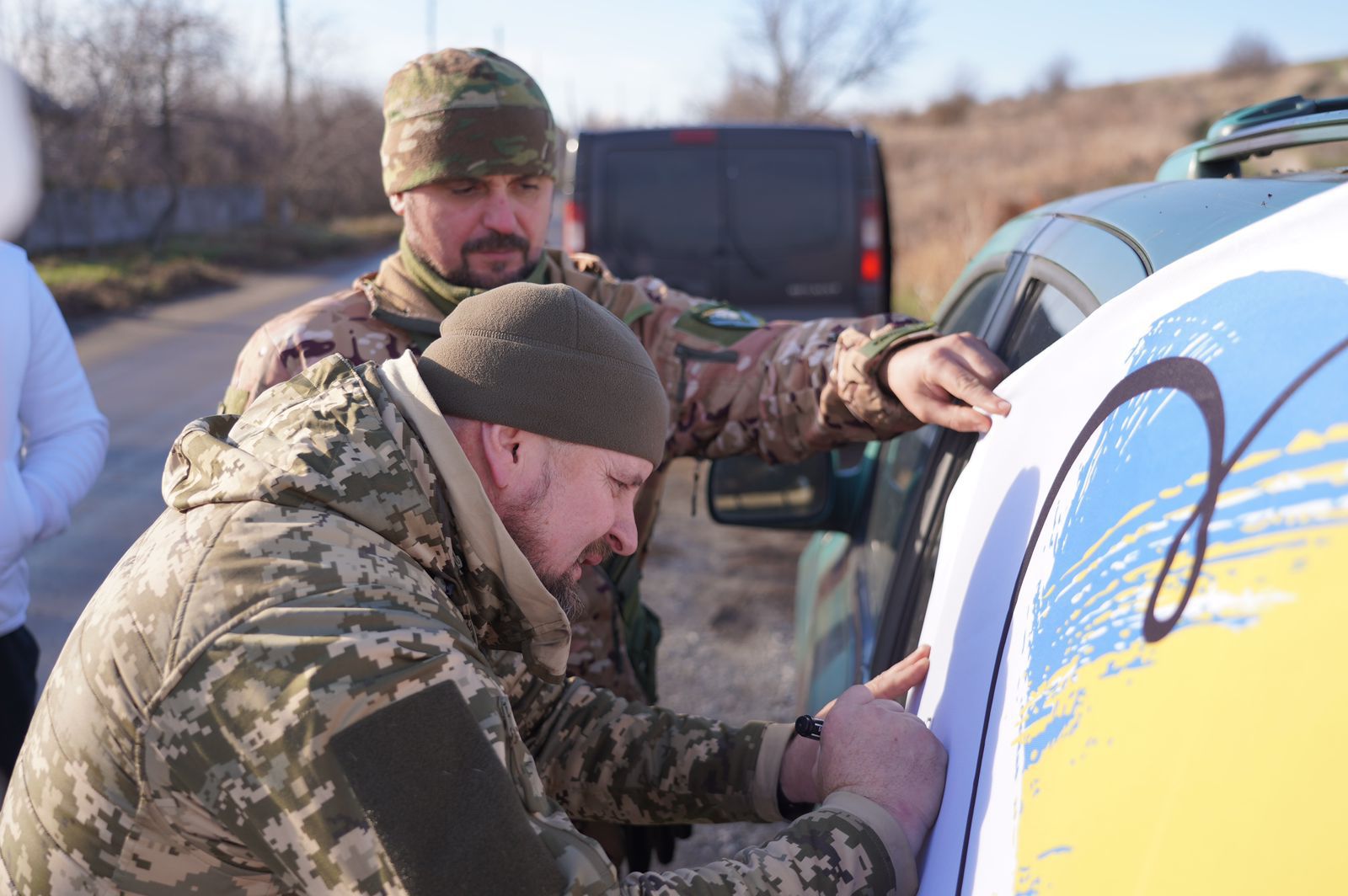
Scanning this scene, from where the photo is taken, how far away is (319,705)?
1.04 m

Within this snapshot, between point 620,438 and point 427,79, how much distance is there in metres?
1.30

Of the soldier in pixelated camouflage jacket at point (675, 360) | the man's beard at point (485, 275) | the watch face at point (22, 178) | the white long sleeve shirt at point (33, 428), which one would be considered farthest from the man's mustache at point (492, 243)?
the watch face at point (22, 178)

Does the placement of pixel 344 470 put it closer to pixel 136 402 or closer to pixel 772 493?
pixel 772 493

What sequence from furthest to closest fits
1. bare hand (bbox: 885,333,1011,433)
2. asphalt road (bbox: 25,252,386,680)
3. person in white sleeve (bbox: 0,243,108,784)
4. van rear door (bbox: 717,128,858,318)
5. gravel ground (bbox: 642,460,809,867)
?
van rear door (bbox: 717,128,858,318)
asphalt road (bbox: 25,252,386,680)
gravel ground (bbox: 642,460,809,867)
person in white sleeve (bbox: 0,243,108,784)
bare hand (bbox: 885,333,1011,433)

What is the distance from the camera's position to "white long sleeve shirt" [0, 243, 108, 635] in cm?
231

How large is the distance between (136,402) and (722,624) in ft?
21.4

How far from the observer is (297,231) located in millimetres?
27625

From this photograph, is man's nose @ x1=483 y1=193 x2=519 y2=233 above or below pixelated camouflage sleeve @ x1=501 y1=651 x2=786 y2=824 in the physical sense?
above

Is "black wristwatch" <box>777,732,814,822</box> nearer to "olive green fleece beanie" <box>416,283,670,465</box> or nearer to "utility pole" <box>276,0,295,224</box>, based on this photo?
"olive green fleece beanie" <box>416,283,670,465</box>

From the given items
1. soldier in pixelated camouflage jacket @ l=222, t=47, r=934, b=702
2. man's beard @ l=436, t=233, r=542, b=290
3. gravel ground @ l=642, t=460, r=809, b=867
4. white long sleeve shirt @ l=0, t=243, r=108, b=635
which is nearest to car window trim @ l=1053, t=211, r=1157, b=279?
soldier in pixelated camouflage jacket @ l=222, t=47, r=934, b=702

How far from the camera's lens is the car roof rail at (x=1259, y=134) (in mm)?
1551

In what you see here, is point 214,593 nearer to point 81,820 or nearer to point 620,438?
point 81,820

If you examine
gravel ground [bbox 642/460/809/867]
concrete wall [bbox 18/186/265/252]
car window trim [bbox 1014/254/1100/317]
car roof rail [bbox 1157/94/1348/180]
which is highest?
car roof rail [bbox 1157/94/1348/180]

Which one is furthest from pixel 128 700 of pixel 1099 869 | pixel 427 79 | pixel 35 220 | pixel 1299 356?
pixel 35 220
